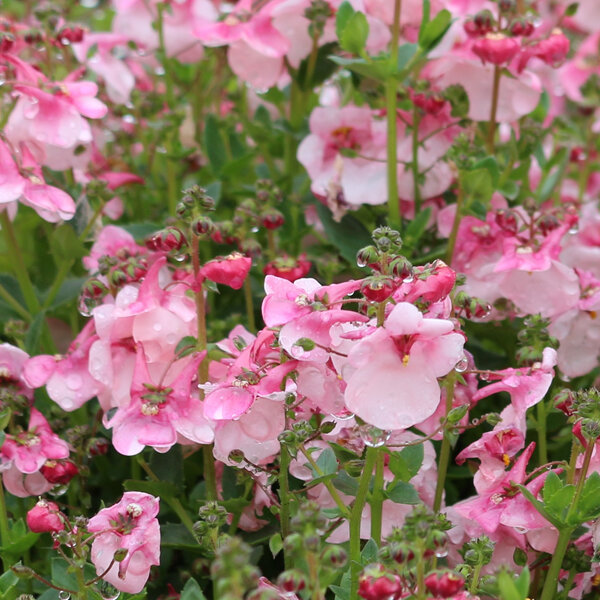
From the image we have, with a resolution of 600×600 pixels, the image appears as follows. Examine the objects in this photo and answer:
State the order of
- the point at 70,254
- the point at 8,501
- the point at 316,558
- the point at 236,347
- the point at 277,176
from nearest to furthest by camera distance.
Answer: the point at 316,558, the point at 236,347, the point at 8,501, the point at 70,254, the point at 277,176

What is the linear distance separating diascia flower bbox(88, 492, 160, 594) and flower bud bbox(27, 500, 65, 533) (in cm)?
3

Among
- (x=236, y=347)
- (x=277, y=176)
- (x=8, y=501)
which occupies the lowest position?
(x=8, y=501)

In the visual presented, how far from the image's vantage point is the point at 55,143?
40.8 inches

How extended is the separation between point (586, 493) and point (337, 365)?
23 cm

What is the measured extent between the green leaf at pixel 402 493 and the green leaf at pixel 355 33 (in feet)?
1.70

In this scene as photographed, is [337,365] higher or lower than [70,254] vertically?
higher

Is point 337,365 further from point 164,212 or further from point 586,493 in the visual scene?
point 164,212

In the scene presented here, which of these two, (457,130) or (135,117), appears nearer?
(457,130)

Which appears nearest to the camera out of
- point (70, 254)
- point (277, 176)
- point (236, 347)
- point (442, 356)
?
point (442, 356)

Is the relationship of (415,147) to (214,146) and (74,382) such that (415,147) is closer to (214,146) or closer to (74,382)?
(214,146)

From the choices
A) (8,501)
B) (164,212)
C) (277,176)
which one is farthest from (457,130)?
(8,501)

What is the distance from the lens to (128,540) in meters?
0.77

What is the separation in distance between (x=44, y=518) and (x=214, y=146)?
0.69m

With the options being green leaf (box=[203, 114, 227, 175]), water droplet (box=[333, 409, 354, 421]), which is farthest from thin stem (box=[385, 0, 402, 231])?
water droplet (box=[333, 409, 354, 421])
